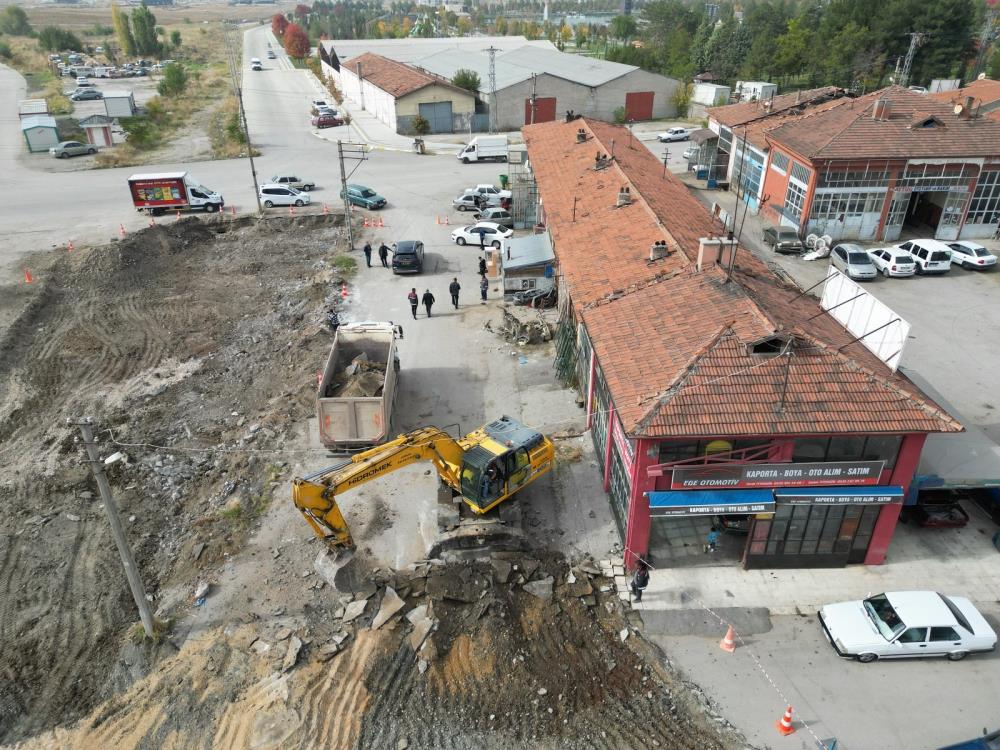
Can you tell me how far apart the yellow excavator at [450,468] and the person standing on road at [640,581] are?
370 centimetres

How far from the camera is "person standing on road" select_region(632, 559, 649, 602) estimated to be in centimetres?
1520

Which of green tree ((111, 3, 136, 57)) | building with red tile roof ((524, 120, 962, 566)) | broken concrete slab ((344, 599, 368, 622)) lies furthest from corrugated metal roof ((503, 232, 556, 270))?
green tree ((111, 3, 136, 57))

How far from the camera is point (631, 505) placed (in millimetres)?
15602

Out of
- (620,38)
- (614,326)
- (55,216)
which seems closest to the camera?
(614,326)

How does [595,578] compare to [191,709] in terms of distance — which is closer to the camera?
[191,709]

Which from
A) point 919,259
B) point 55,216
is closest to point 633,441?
point 919,259

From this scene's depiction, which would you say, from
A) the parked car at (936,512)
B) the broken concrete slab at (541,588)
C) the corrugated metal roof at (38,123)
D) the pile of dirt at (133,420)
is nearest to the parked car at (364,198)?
the pile of dirt at (133,420)

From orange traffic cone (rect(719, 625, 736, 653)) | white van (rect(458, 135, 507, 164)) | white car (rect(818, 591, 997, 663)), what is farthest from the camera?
white van (rect(458, 135, 507, 164))

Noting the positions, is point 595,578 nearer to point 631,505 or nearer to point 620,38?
point 631,505

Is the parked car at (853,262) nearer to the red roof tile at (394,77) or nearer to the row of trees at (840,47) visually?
the red roof tile at (394,77)

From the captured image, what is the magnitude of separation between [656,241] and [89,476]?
18.6 m

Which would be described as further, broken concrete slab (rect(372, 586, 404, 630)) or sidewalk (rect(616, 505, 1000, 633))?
sidewalk (rect(616, 505, 1000, 633))

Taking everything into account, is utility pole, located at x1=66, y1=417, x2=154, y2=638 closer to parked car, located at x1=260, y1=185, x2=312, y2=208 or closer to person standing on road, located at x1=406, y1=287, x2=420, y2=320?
person standing on road, located at x1=406, y1=287, x2=420, y2=320

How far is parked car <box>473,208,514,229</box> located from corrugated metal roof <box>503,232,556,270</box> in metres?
6.66
